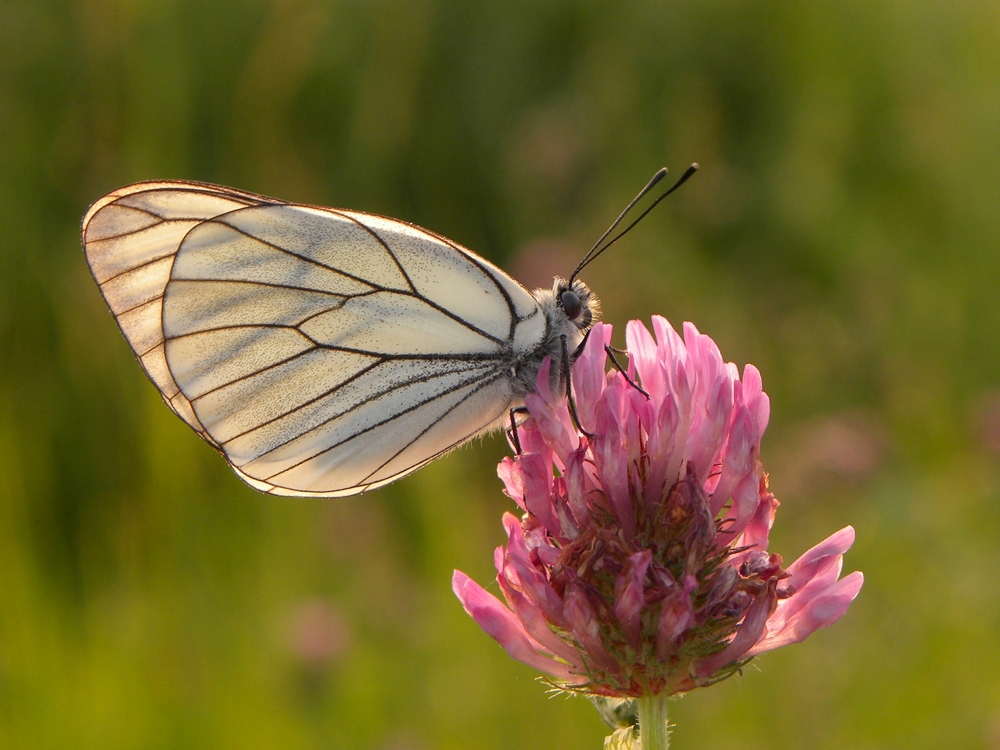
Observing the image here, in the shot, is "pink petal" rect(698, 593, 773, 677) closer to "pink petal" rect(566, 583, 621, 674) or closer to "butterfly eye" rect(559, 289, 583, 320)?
"pink petal" rect(566, 583, 621, 674)

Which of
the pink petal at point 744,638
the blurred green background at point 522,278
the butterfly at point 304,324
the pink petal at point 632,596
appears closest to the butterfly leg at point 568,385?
the butterfly at point 304,324

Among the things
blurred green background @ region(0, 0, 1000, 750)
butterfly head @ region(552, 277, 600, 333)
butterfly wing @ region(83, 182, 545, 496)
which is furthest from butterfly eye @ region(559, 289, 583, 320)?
blurred green background @ region(0, 0, 1000, 750)

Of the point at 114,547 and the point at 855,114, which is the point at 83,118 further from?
the point at 855,114

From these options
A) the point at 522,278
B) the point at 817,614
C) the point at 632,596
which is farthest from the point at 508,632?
the point at 522,278

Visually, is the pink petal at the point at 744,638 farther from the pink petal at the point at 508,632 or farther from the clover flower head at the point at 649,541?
the pink petal at the point at 508,632

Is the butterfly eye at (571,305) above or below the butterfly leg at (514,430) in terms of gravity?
above

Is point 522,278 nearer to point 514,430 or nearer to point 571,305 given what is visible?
point 571,305
